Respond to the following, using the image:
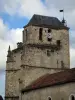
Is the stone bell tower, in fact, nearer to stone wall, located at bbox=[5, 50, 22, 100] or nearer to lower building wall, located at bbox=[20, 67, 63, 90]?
lower building wall, located at bbox=[20, 67, 63, 90]

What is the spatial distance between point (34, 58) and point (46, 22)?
6.28 metres

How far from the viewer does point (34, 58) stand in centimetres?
4838

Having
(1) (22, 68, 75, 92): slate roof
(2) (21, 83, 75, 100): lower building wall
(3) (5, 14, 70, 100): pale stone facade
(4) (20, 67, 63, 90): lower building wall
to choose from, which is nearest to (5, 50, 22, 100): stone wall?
(3) (5, 14, 70, 100): pale stone facade

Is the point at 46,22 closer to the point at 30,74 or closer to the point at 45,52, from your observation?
the point at 45,52

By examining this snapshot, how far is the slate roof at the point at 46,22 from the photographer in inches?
1957

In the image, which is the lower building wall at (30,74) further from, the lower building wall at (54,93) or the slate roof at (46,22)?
→ the slate roof at (46,22)

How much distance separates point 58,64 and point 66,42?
4.00m

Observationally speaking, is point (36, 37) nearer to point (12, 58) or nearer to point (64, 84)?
point (12, 58)

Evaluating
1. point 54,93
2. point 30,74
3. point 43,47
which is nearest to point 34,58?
point 43,47

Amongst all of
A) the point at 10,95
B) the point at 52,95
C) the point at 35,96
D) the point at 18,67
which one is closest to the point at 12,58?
the point at 18,67

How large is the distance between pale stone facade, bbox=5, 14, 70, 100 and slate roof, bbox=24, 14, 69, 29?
473 millimetres

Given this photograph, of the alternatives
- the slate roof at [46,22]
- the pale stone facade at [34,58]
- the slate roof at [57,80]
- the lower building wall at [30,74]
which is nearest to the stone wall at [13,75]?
the pale stone facade at [34,58]

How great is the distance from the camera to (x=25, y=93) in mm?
45219

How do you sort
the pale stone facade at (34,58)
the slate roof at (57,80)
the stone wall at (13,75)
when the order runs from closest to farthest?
the slate roof at (57,80) → the pale stone facade at (34,58) → the stone wall at (13,75)
